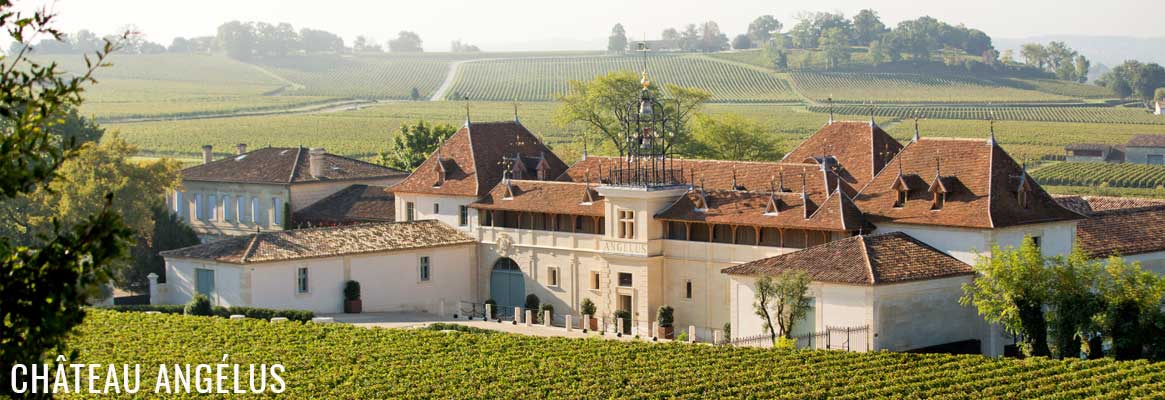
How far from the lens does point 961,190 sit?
53.9 meters

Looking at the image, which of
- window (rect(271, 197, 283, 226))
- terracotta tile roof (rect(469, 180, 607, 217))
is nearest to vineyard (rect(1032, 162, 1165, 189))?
window (rect(271, 197, 283, 226))

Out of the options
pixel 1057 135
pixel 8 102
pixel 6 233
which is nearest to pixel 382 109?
pixel 1057 135

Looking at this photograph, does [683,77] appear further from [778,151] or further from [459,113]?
[778,151]

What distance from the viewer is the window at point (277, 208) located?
73812mm

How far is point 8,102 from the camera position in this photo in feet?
71.7

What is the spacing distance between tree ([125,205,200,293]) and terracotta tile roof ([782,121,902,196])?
2491cm

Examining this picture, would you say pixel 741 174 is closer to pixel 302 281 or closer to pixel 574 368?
pixel 302 281

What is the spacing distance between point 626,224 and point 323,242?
1060 centimetres

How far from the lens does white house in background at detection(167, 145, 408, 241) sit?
74.1 m

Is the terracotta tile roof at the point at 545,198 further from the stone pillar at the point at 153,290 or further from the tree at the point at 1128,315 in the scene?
the tree at the point at 1128,315

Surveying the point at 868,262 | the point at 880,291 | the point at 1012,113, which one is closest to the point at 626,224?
the point at 868,262

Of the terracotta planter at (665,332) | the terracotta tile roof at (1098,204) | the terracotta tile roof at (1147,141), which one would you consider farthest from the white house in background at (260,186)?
the terracotta tile roof at (1147,141)

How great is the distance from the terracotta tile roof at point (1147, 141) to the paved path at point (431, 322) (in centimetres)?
8581

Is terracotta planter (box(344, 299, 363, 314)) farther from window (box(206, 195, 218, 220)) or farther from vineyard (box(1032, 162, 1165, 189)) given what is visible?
vineyard (box(1032, 162, 1165, 189))
